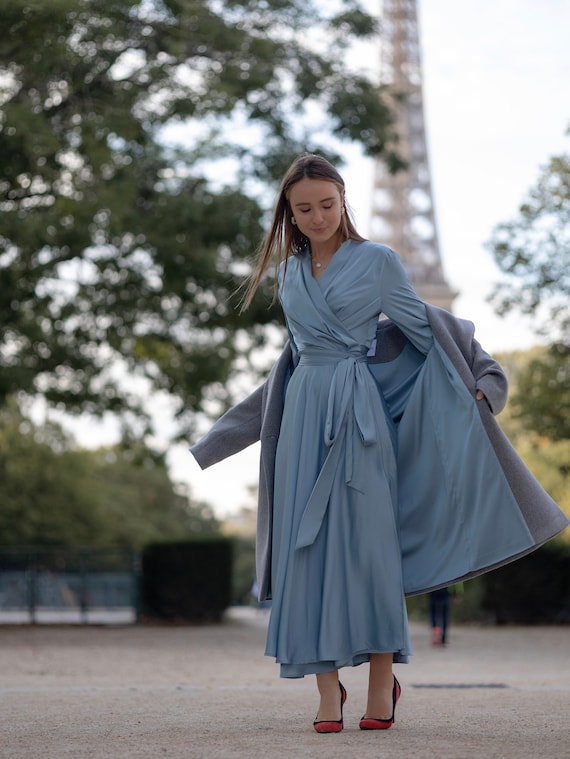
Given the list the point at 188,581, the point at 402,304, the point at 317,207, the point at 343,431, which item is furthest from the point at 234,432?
the point at 188,581

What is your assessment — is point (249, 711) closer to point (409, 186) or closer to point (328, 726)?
point (328, 726)

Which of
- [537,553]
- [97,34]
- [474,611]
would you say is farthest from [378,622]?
[474,611]

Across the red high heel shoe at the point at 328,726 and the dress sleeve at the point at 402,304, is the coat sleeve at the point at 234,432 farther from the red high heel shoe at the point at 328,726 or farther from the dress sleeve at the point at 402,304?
the red high heel shoe at the point at 328,726

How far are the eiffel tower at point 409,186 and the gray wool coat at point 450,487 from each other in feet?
166

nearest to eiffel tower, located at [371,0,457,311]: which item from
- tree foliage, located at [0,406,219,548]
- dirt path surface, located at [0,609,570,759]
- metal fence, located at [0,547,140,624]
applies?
tree foliage, located at [0,406,219,548]

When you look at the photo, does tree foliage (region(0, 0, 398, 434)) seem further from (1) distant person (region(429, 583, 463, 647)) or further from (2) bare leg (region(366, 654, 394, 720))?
(2) bare leg (region(366, 654, 394, 720))

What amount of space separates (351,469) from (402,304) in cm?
75

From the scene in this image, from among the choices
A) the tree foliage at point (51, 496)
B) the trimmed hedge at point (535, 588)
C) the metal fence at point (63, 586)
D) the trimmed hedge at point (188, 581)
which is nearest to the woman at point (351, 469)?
the trimmed hedge at point (535, 588)

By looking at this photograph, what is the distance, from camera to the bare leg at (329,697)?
4.95 m

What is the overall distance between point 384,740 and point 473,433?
4.25 ft

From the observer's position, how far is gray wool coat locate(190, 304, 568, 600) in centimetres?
511

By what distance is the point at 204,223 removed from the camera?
17.5 meters

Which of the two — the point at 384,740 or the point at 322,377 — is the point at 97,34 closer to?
the point at 322,377

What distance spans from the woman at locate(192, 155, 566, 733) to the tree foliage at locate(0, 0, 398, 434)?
33.8ft
